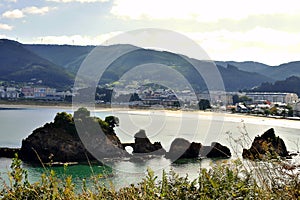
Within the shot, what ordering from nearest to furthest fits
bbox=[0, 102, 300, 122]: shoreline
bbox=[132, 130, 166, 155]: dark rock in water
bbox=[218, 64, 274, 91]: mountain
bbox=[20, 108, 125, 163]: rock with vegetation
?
bbox=[20, 108, 125, 163]: rock with vegetation, bbox=[132, 130, 166, 155]: dark rock in water, bbox=[0, 102, 300, 122]: shoreline, bbox=[218, 64, 274, 91]: mountain

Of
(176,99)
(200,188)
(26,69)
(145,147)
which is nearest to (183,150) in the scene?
(145,147)

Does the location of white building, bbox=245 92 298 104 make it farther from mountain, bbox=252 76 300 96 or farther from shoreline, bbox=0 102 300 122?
shoreline, bbox=0 102 300 122

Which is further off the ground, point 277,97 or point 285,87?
point 285,87

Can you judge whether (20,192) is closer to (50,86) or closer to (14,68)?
(50,86)

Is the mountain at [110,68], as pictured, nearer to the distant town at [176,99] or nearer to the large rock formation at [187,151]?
the distant town at [176,99]

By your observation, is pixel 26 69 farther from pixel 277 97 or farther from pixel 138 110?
pixel 277 97

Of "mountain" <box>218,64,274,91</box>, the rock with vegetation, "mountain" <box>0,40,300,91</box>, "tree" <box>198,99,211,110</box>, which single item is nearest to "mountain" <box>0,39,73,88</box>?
"mountain" <box>0,40,300,91</box>
